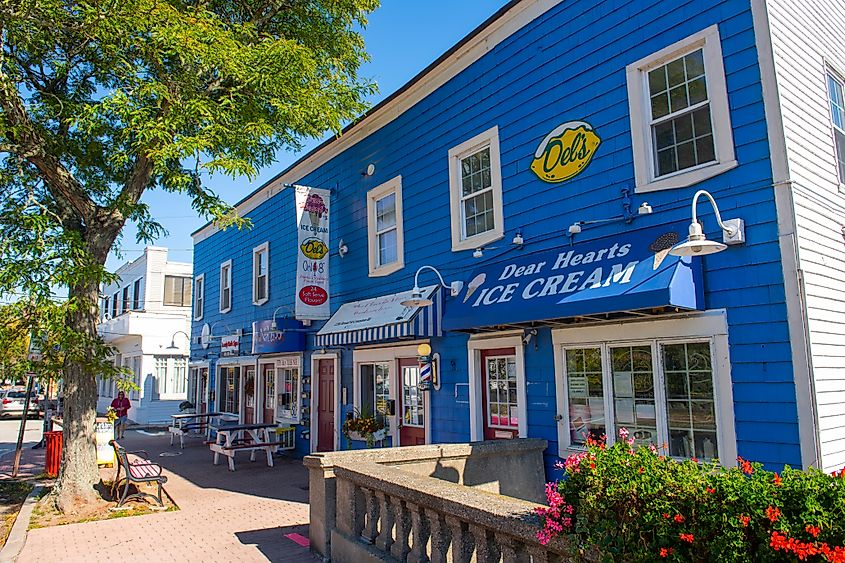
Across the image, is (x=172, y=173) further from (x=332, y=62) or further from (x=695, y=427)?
(x=695, y=427)

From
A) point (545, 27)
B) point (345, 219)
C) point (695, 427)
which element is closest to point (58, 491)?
point (345, 219)

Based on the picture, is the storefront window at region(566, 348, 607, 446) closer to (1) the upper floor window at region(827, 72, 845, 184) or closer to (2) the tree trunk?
(1) the upper floor window at region(827, 72, 845, 184)

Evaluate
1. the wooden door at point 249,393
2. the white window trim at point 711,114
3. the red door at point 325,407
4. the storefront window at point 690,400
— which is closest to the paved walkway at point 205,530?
the red door at point 325,407

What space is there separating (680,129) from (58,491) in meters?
10.3

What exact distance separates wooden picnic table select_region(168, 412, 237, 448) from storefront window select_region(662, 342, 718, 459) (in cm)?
1436

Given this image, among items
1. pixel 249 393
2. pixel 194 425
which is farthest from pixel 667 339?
pixel 194 425

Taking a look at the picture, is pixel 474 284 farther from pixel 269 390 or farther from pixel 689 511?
pixel 269 390

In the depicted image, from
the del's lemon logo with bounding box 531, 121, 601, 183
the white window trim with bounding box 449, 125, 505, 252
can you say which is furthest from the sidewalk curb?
the del's lemon logo with bounding box 531, 121, 601, 183

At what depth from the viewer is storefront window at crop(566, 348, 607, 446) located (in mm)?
7449

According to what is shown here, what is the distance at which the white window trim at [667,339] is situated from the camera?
6113 mm

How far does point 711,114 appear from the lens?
653 cm

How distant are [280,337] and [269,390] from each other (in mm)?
3234

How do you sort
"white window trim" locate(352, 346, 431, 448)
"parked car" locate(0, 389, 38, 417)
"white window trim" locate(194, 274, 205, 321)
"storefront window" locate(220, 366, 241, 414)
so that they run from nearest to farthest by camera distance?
"white window trim" locate(352, 346, 431, 448), "storefront window" locate(220, 366, 241, 414), "white window trim" locate(194, 274, 205, 321), "parked car" locate(0, 389, 38, 417)

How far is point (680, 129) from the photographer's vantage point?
6.91 meters
